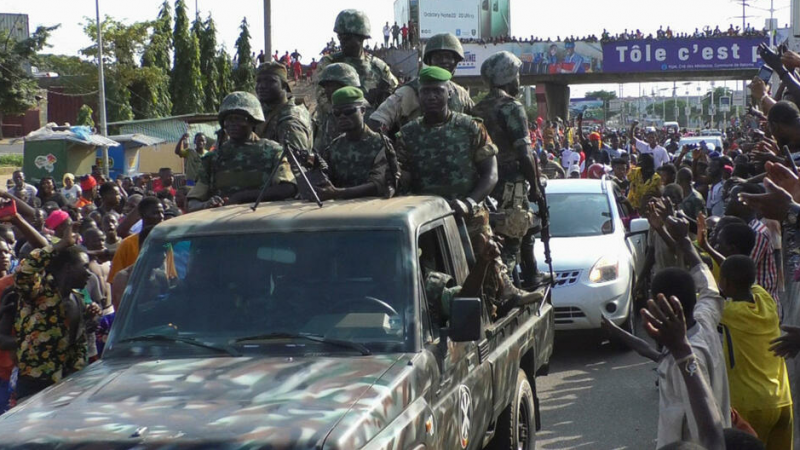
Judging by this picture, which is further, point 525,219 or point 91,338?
point 525,219

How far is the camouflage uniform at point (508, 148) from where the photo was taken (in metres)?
7.90

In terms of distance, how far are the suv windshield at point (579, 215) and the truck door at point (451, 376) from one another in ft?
18.6

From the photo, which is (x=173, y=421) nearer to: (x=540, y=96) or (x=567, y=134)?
(x=567, y=134)

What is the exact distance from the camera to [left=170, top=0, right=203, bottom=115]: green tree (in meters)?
53.3

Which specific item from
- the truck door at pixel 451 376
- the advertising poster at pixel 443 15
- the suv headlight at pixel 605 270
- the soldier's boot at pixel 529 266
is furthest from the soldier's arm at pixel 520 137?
the advertising poster at pixel 443 15

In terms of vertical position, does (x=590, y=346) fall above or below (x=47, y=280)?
below

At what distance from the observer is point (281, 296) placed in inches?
189

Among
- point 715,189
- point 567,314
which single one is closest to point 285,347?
point 567,314

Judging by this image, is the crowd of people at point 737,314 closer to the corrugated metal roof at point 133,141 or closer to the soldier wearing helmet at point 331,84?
the soldier wearing helmet at point 331,84

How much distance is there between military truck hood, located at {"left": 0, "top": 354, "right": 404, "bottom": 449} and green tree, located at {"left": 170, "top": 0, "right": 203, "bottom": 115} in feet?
166

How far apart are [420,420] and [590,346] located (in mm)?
6941

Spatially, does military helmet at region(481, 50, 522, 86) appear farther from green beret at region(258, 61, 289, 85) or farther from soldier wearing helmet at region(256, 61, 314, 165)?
green beret at region(258, 61, 289, 85)

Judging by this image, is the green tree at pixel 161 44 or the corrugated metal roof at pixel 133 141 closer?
the corrugated metal roof at pixel 133 141

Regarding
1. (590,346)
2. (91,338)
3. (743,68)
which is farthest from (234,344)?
(743,68)
